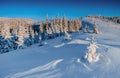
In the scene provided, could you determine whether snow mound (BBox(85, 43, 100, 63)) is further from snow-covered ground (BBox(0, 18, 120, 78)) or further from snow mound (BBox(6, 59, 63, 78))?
snow mound (BBox(6, 59, 63, 78))

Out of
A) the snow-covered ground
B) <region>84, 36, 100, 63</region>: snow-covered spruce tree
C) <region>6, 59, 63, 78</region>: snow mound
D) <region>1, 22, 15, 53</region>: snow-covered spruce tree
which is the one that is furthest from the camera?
<region>1, 22, 15, 53</region>: snow-covered spruce tree

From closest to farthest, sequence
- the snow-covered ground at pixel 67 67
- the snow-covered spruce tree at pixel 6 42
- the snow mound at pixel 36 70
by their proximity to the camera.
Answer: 1. the snow-covered ground at pixel 67 67
2. the snow mound at pixel 36 70
3. the snow-covered spruce tree at pixel 6 42

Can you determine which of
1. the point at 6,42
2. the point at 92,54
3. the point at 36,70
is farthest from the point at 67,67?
the point at 6,42

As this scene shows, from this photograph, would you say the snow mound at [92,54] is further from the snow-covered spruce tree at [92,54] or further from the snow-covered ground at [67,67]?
the snow-covered ground at [67,67]

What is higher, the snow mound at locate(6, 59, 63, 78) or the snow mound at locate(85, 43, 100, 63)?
the snow mound at locate(85, 43, 100, 63)

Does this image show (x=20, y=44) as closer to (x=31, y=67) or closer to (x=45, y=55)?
(x=45, y=55)

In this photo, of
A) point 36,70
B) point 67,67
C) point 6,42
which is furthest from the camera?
point 6,42

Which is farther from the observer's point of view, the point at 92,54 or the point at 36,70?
the point at 36,70

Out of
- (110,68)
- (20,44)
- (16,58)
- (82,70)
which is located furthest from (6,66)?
(20,44)

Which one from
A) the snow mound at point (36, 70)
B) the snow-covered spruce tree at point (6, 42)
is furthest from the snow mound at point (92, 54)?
the snow-covered spruce tree at point (6, 42)

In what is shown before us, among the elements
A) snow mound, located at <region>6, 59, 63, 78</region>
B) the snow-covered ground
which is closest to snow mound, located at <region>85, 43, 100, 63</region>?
the snow-covered ground

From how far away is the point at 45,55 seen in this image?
147 ft

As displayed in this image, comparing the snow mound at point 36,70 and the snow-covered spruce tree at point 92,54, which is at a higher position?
the snow-covered spruce tree at point 92,54

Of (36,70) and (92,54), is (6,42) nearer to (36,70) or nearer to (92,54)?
(36,70)
